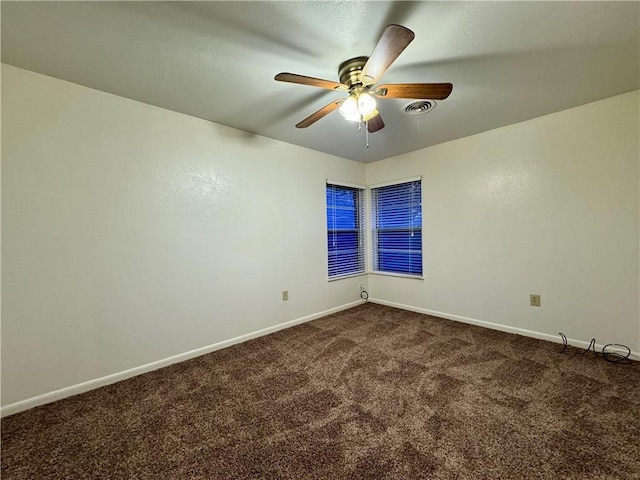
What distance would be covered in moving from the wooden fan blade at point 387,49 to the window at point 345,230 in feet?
Answer: 7.46

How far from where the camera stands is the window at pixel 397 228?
12.1 feet

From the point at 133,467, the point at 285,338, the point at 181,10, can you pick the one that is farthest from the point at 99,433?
the point at 181,10

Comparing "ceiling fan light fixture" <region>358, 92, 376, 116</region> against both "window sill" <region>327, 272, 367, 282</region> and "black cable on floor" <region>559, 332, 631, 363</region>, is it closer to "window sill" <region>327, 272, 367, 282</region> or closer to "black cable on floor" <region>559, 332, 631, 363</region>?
"window sill" <region>327, 272, 367, 282</region>

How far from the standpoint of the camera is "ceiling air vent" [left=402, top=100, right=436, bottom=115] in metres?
2.20

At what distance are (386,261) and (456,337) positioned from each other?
1.57m

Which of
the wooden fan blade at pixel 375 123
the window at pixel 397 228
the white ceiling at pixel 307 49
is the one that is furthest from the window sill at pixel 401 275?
the wooden fan blade at pixel 375 123

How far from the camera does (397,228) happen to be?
3908 millimetres

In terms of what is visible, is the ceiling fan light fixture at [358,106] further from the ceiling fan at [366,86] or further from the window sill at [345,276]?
the window sill at [345,276]

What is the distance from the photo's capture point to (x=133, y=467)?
1.31 metres

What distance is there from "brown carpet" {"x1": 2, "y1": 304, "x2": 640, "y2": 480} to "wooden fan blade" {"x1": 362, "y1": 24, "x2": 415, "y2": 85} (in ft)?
6.63

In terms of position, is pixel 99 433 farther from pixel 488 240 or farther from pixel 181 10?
pixel 488 240

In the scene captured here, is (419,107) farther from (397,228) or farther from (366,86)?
(397,228)

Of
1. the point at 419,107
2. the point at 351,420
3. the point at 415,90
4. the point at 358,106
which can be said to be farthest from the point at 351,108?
the point at 351,420

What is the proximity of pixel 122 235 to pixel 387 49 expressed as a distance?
7.55ft
